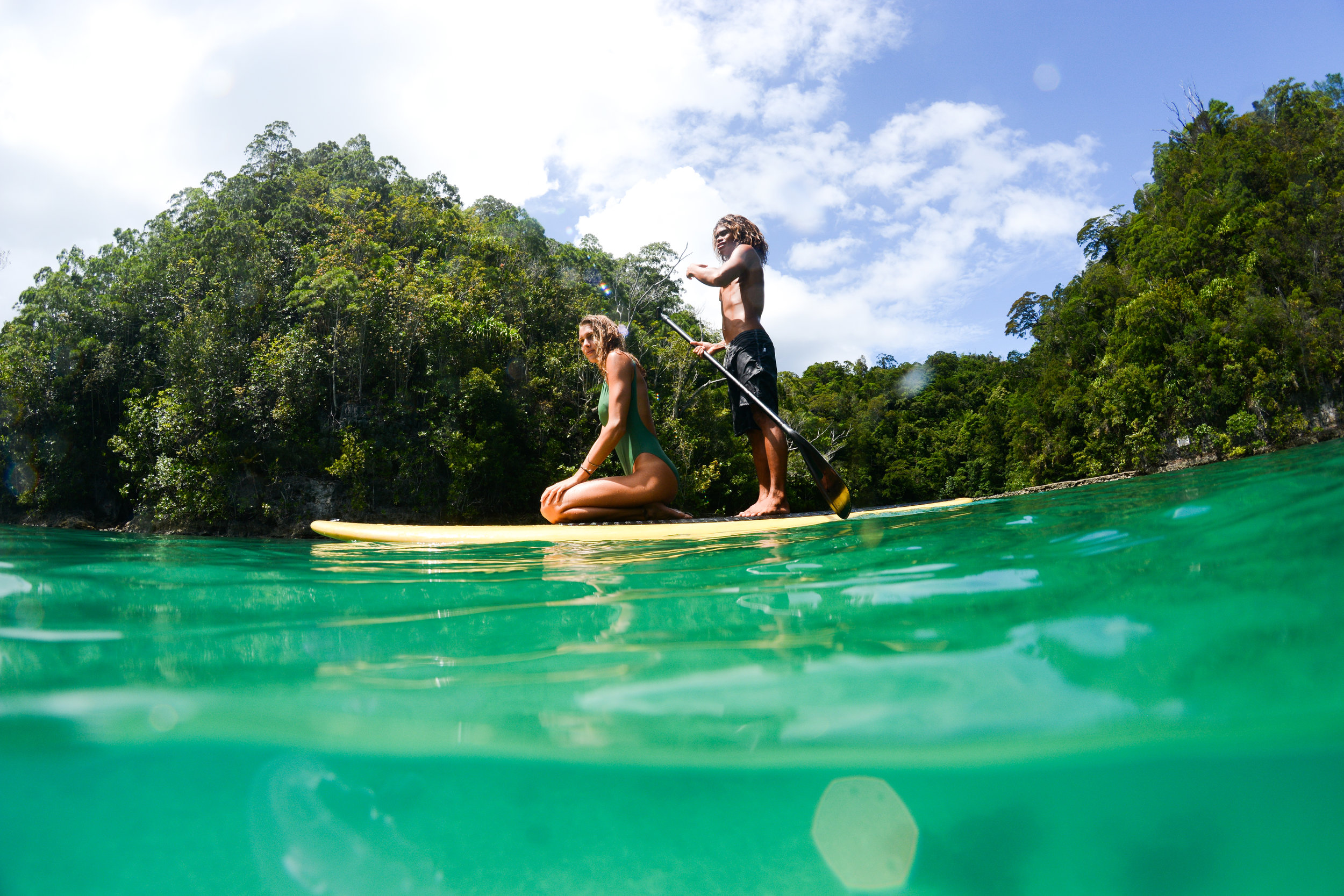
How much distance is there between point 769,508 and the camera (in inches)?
189

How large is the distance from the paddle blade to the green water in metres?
2.50

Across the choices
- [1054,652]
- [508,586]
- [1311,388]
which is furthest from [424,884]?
[1311,388]

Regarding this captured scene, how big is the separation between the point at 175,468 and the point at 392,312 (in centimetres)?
694

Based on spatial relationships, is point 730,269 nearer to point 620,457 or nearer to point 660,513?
point 620,457

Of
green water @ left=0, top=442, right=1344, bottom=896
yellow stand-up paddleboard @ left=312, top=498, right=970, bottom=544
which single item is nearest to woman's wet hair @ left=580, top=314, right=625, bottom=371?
yellow stand-up paddleboard @ left=312, top=498, right=970, bottom=544

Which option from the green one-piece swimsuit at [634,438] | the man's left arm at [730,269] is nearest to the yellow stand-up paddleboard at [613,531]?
the green one-piece swimsuit at [634,438]

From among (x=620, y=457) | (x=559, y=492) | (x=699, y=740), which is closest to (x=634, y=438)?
(x=620, y=457)

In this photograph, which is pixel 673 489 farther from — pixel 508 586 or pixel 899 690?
pixel 899 690

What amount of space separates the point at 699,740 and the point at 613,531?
3.09 m

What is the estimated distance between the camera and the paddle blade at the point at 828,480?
4121 mm

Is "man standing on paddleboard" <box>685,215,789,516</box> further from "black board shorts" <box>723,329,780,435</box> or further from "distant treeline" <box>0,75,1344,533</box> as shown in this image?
"distant treeline" <box>0,75,1344,533</box>

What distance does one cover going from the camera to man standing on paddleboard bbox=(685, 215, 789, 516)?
16.0 ft

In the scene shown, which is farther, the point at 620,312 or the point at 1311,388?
the point at 620,312

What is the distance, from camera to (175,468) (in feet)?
53.5
